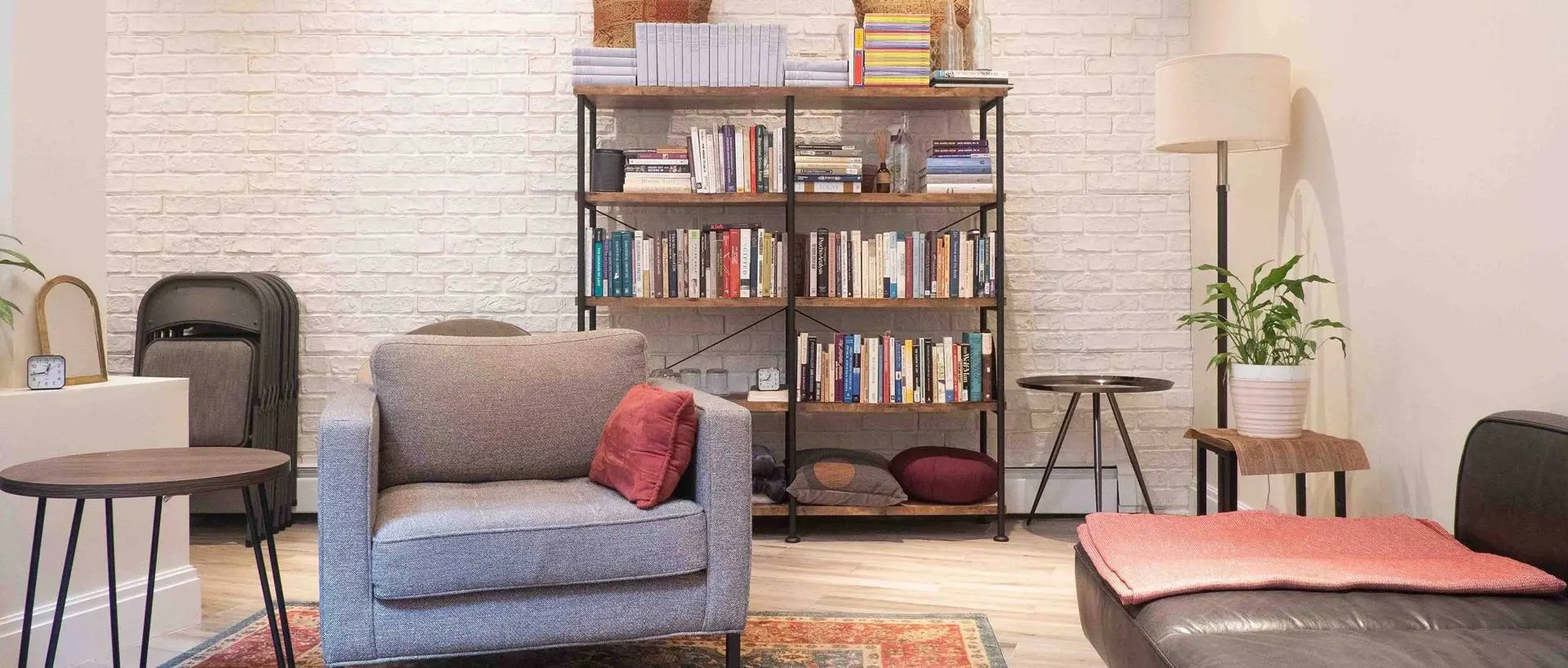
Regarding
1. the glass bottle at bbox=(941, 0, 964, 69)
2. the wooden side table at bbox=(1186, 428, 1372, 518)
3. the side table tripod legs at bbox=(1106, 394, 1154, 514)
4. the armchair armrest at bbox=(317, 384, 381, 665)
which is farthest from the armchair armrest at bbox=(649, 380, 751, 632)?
the glass bottle at bbox=(941, 0, 964, 69)

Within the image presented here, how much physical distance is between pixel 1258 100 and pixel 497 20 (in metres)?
2.69

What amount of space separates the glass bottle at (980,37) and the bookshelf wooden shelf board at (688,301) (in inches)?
43.0

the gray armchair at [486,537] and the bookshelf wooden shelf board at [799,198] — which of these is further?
the bookshelf wooden shelf board at [799,198]

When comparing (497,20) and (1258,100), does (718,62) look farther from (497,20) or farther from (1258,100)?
(1258,100)

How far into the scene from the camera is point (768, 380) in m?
4.14

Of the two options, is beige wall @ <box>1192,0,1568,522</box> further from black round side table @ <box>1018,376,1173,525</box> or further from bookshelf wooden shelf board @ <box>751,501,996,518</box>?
bookshelf wooden shelf board @ <box>751,501,996,518</box>

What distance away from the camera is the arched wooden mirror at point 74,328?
8.98 ft

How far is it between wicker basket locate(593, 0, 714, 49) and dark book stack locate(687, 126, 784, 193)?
405 millimetres

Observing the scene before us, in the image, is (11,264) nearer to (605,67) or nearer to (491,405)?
(491,405)

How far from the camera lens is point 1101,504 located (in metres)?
4.20

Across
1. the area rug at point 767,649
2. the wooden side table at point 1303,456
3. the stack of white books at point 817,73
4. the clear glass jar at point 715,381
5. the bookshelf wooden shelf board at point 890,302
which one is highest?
the stack of white books at point 817,73

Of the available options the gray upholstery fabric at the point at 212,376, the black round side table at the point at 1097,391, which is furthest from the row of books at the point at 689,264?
the gray upholstery fabric at the point at 212,376

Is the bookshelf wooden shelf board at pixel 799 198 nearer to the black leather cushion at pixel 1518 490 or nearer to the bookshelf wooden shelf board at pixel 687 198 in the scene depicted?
the bookshelf wooden shelf board at pixel 687 198

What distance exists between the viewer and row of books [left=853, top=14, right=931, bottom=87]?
3.96m
